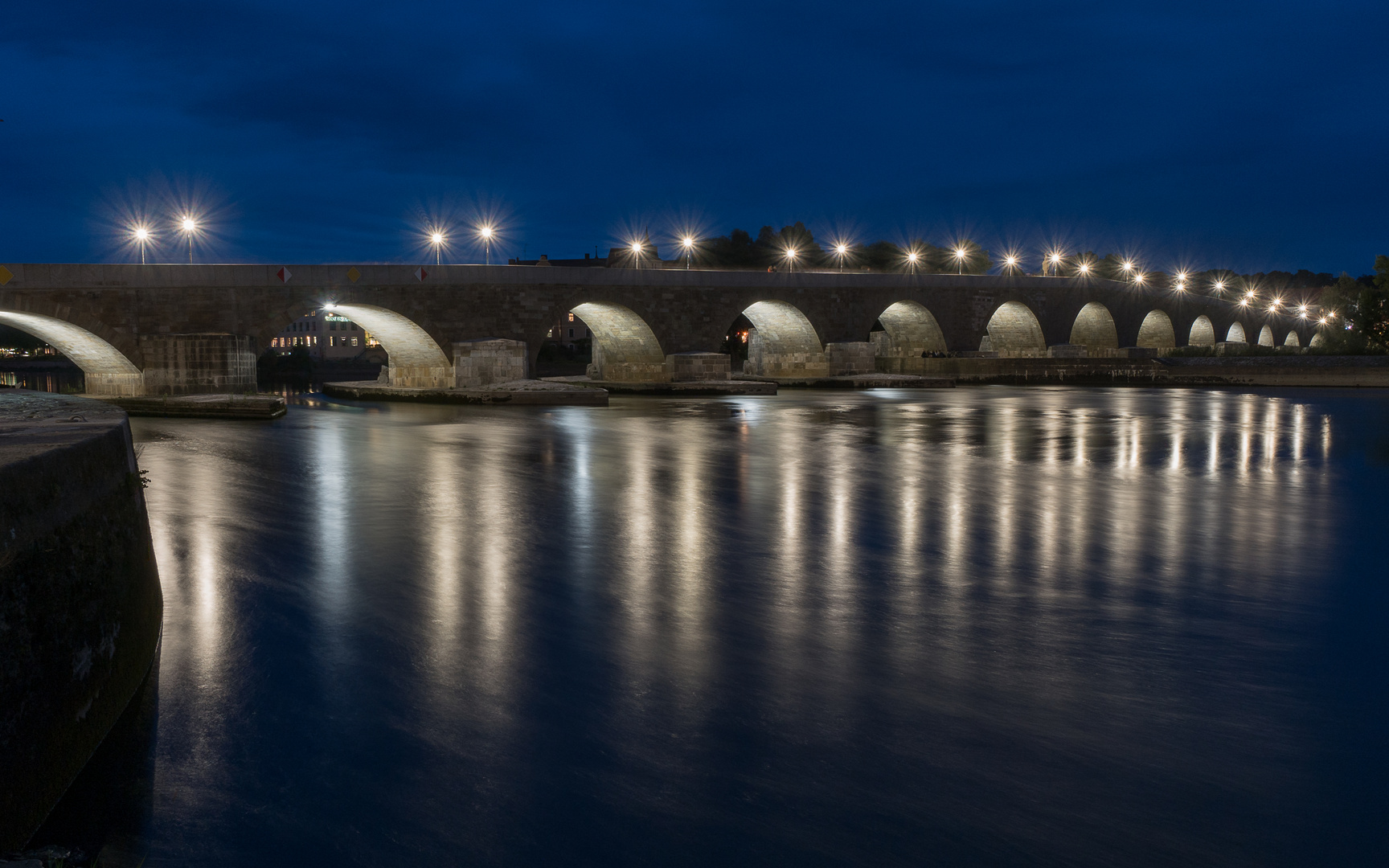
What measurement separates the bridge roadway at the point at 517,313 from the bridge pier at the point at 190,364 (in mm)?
38

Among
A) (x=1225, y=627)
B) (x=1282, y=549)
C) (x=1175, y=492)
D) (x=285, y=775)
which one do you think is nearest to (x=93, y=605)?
(x=285, y=775)

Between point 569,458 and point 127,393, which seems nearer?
point 569,458

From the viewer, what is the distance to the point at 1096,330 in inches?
2168

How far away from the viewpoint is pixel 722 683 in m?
5.13

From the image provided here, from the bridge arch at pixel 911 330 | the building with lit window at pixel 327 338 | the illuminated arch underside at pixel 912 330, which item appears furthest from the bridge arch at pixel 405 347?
the building with lit window at pixel 327 338

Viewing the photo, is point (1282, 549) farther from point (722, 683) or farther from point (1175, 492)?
point (722, 683)

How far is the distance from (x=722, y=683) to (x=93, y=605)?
118 inches

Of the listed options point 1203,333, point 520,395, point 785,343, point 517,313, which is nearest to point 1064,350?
point 785,343

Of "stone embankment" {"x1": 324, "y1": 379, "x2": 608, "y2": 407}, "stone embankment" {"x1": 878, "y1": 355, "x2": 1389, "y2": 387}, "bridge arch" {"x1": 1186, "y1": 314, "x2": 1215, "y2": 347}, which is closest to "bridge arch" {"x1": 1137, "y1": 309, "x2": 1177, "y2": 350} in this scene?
"bridge arch" {"x1": 1186, "y1": 314, "x2": 1215, "y2": 347}

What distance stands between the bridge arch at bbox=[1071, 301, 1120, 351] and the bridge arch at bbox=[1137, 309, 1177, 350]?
201 inches

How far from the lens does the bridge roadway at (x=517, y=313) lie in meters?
25.3

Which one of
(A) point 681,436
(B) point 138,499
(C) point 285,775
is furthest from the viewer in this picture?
(A) point 681,436

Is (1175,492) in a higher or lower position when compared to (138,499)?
lower

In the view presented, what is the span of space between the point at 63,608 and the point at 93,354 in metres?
26.8
